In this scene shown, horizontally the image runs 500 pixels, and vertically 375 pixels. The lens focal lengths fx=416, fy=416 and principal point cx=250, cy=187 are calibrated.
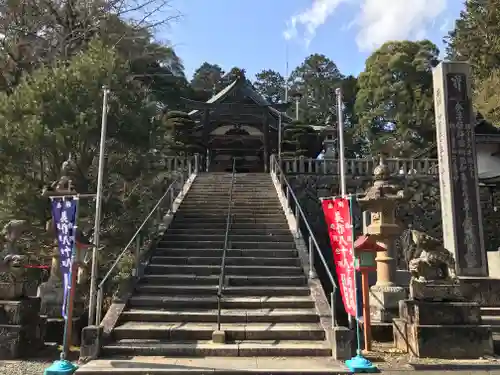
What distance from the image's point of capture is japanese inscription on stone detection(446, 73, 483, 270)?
11.0 meters

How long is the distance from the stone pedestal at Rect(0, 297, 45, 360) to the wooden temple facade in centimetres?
1490

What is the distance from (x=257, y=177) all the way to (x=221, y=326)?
1113 cm

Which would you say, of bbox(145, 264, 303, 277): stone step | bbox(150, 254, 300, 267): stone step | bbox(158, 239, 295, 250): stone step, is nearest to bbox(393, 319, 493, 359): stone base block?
bbox(145, 264, 303, 277): stone step

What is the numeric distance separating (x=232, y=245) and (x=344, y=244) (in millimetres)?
4283

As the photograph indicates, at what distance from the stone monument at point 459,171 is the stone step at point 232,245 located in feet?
14.7

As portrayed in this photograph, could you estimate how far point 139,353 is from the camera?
21.5 ft

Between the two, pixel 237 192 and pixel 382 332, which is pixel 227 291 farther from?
pixel 237 192

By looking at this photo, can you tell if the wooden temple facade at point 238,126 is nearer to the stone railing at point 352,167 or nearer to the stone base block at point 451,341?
the stone railing at point 352,167

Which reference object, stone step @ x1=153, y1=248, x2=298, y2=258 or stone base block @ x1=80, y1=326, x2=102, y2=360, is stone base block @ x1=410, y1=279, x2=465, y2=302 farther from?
stone base block @ x1=80, y1=326, x2=102, y2=360

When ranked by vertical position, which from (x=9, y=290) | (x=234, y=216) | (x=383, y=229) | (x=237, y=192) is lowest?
(x=9, y=290)

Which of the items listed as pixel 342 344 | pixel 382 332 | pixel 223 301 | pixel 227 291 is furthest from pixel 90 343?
pixel 382 332

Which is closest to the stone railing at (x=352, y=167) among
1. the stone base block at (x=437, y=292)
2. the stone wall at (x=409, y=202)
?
the stone wall at (x=409, y=202)

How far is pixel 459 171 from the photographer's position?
A: 11.6 metres

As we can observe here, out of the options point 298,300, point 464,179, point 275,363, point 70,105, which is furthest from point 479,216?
point 70,105
